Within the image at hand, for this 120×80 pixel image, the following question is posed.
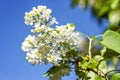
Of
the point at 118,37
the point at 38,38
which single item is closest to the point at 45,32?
the point at 38,38

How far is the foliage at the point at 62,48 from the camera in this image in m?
1.17

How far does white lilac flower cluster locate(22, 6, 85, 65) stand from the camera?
1.17 metres

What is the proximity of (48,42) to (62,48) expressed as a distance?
0.04 m

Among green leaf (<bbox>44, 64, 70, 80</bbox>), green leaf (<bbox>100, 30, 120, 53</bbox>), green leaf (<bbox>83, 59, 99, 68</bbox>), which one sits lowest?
green leaf (<bbox>83, 59, 99, 68</bbox>)

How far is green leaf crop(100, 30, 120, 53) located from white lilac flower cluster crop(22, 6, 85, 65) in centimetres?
8

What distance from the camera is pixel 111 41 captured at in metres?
1.19

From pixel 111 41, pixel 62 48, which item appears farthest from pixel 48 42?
pixel 111 41

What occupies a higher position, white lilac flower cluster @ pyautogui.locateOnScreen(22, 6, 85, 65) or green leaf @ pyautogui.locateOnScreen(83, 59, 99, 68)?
white lilac flower cluster @ pyautogui.locateOnScreen(22, 6, 85, 65)

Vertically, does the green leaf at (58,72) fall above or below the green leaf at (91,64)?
above

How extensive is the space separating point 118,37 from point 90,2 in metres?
3.18

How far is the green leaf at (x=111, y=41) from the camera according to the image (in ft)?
3.84

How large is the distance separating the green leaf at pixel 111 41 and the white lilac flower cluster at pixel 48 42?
0.08m

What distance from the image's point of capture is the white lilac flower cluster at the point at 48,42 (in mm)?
1168

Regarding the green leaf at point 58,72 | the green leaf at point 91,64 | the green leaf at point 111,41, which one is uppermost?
the green leaf at point 111,41
